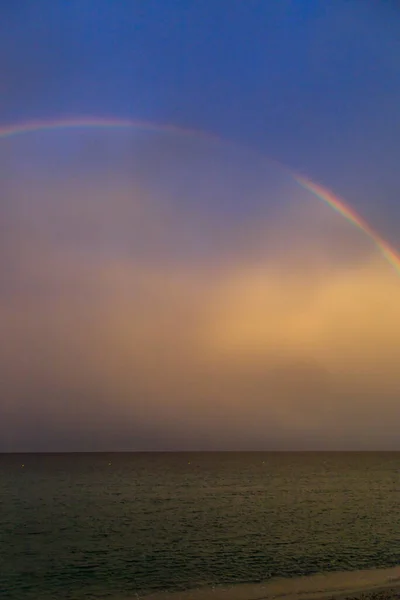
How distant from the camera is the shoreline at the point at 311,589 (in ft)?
60.9

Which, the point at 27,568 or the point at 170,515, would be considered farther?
the point at 170,515

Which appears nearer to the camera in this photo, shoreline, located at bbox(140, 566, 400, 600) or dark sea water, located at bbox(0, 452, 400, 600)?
shoreline, located at bbox(140, 566, 400, 600)

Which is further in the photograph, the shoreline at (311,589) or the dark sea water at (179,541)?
the dark sea water at (179,541)

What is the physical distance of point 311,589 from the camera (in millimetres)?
19688

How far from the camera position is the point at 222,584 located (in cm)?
2066

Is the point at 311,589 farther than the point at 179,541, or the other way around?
the point at 179,541

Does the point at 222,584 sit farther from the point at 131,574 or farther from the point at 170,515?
the point at 170,515

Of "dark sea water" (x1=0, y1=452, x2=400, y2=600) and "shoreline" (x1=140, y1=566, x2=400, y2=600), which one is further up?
"dark sea water" (x1=0, y1=452, x2=400, y2=600)

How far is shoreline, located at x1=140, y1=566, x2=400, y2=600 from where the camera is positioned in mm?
18562

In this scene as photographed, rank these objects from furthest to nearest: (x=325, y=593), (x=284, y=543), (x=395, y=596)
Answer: (x=284, y=543), (x=325, y=593), (x=395, y=596)

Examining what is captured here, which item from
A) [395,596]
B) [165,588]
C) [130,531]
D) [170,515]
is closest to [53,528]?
[130,531]

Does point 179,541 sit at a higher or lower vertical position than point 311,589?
higher

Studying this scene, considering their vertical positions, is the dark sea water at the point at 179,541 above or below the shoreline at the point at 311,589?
above

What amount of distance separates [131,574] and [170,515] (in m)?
21.8
